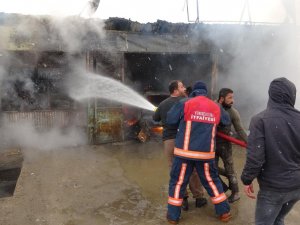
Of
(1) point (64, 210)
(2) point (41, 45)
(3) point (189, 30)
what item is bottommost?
(1) point (64, 210)

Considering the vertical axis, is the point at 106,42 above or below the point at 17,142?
above

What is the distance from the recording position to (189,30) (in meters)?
9.77

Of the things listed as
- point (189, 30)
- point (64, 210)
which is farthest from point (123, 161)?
point (189, 30)

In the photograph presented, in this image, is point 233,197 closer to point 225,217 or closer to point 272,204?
Answer: point 225,217

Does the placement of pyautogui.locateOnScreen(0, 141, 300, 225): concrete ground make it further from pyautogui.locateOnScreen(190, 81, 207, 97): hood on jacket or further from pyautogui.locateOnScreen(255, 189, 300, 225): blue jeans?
pyautogui.locateOnScreen(190, 81, 207, 97): hood on jacket

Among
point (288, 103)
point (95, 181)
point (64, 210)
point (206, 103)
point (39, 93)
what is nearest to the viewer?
point (288, 103)

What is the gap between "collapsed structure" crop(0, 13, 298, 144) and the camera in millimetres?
8172

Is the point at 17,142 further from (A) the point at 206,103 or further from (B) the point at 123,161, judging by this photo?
(A) the point at 206,103

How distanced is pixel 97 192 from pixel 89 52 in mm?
4042

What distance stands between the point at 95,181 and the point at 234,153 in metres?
3.79

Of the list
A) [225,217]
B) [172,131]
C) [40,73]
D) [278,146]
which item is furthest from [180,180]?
[40,73]

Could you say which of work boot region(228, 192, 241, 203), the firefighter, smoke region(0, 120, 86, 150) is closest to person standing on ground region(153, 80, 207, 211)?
the firefighter

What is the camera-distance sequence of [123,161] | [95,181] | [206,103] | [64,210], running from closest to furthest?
[206,103], [64,210], [95,181], [123,161]

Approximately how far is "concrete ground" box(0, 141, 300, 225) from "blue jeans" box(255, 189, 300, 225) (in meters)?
1.62
